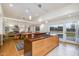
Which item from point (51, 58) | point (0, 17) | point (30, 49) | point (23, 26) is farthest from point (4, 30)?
point (51, 58)

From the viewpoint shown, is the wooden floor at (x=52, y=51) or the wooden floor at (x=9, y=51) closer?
the wooden floor at (x=9, y=51)

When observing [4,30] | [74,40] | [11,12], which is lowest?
[74,40]

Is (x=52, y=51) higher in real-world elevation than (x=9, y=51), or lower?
lower

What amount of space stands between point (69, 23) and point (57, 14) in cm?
215

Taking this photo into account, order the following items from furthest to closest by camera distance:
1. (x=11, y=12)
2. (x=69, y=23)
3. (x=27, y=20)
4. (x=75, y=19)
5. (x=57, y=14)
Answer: (x=69, y=23) → (x=75, y=19) → (x=27, y=20) → (x=57, y=14) → (x=11, y=12)

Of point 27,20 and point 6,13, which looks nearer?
point 6,13

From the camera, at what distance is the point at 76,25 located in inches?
266

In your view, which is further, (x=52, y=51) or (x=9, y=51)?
(x=52, y=51)

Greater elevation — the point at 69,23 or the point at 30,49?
the point at 69,23

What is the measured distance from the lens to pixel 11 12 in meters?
4.80

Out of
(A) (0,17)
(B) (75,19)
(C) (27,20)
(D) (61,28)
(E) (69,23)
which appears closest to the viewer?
(A) (0,17)

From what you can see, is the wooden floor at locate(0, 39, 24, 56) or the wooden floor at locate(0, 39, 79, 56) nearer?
the wooden floor at locate(0, 39, 24, 56)

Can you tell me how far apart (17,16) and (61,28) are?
4.25m

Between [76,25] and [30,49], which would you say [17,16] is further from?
[76,25]
